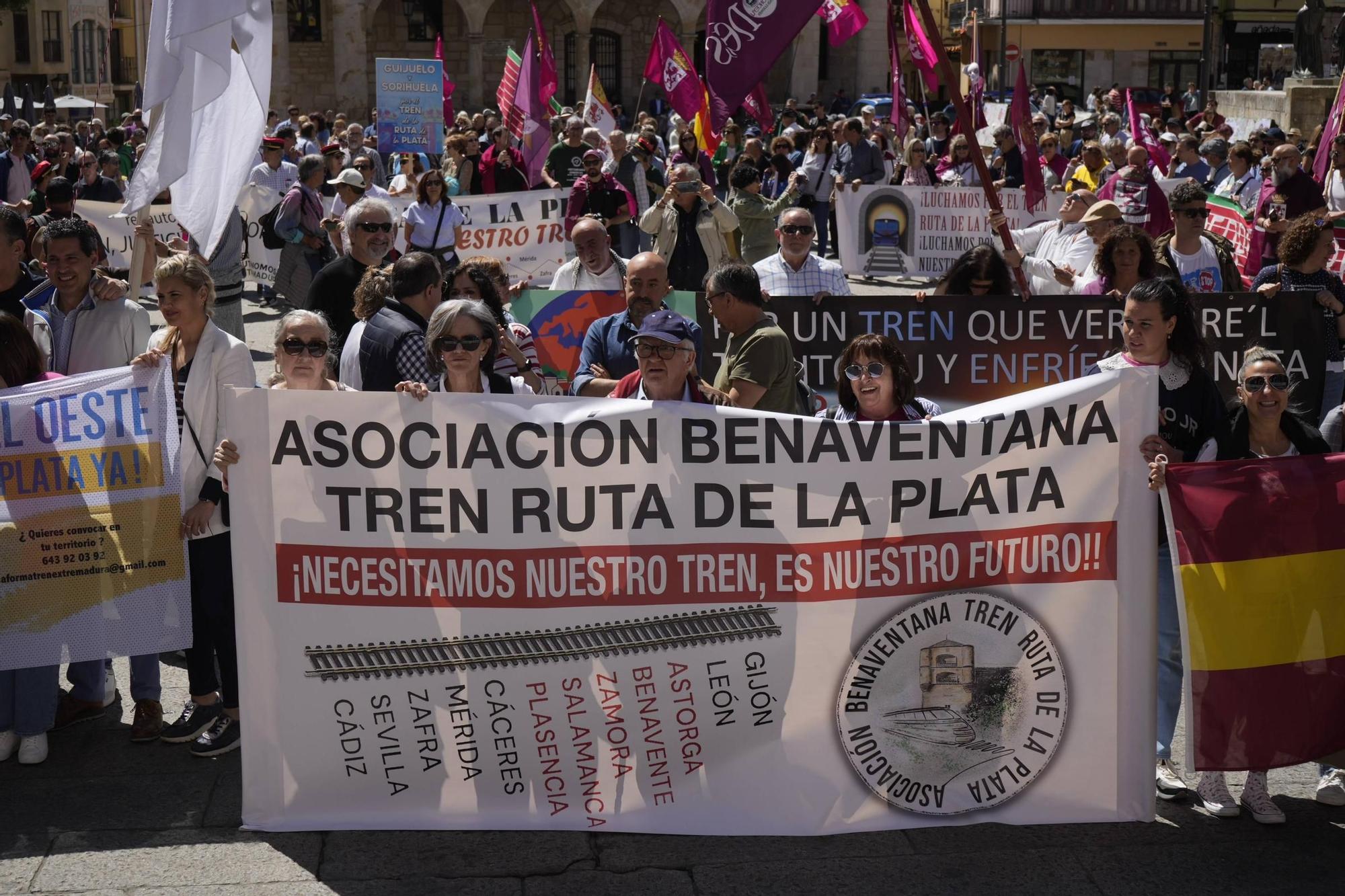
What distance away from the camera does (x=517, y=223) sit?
13.0m

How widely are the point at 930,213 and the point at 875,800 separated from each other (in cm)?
1209

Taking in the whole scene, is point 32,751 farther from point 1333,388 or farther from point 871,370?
point 1333,388

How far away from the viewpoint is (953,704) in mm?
4516

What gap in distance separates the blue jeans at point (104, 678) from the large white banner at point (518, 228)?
24.5 ft

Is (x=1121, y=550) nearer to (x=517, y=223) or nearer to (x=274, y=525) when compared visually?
(x=274, y=525)

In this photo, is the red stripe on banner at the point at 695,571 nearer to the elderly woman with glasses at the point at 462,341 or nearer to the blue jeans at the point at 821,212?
the elderly woman with glasses at the point at 462,341

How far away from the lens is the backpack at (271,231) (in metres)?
12.9

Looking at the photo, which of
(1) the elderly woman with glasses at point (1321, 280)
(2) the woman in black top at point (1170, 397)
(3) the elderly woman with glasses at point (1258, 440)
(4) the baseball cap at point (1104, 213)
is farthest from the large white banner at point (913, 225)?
(3) the elderly woman with glasses at point (1258, 440)

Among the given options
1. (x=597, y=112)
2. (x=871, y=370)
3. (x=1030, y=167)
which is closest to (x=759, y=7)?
(x=871, y=370)

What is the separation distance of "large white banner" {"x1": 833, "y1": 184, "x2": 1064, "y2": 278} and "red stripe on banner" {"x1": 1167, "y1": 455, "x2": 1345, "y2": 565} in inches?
439

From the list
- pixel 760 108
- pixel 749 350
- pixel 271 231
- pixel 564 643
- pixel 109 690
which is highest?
pixel 760 108

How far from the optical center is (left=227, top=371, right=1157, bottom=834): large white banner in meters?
4.48

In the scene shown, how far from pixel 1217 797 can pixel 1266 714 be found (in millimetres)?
377

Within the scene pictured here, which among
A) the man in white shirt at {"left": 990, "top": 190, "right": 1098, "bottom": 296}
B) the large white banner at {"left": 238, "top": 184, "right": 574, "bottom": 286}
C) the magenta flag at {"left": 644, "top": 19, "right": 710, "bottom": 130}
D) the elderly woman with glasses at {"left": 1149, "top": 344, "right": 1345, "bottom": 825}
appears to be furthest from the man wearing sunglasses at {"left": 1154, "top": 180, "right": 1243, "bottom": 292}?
the magenta flag at {"left": 644, "top": 19, "right": 710, "bottom": 130}
